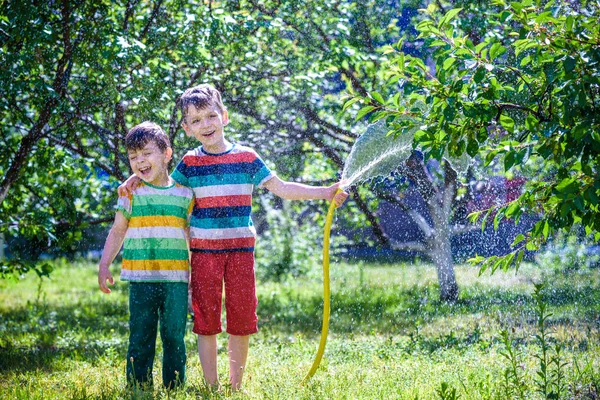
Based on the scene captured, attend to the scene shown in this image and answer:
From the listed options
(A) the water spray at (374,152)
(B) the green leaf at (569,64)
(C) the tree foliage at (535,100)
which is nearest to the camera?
(B) the green leaf at (569,64)

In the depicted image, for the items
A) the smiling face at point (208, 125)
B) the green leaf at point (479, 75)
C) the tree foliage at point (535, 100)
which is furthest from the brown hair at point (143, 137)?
the green leaf at point (479, 75)

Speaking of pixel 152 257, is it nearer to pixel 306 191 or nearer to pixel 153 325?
pixel 153 325

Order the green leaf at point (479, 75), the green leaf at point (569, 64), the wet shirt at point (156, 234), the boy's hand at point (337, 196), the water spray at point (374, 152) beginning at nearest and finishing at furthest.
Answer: the green leaf at point (569, 64)
the green leaf at point (479, 75)
the boy's hand at point (337, 196)
the wet shirt at point (156, 234)
the water spray at point (374, 152)

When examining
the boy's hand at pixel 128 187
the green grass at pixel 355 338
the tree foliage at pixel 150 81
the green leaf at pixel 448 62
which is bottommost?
the green grass at pixel 355 338

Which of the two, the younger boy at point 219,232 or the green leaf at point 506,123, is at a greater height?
the green leaf at point 506,123

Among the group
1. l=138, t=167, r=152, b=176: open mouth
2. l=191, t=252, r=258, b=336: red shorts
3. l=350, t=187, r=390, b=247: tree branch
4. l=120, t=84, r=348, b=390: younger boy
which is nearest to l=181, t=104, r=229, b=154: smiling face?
l=120, t=84, r=348, b=390: younger boy

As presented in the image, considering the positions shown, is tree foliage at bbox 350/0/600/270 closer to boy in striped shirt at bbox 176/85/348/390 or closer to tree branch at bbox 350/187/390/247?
boy in striped shirt at bbox 176/85/348/390

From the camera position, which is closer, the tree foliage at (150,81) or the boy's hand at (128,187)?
the boy's hand at (128,187)

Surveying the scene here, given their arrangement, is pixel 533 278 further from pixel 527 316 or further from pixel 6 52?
pixel 6 52

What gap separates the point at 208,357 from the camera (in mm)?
3254

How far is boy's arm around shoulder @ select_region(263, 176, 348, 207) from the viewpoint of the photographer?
10.1 feet

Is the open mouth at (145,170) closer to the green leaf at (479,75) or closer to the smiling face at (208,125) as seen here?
the smiling face at (208,125)

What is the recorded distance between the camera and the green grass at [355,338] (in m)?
3.28

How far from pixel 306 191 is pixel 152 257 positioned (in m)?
0.75
